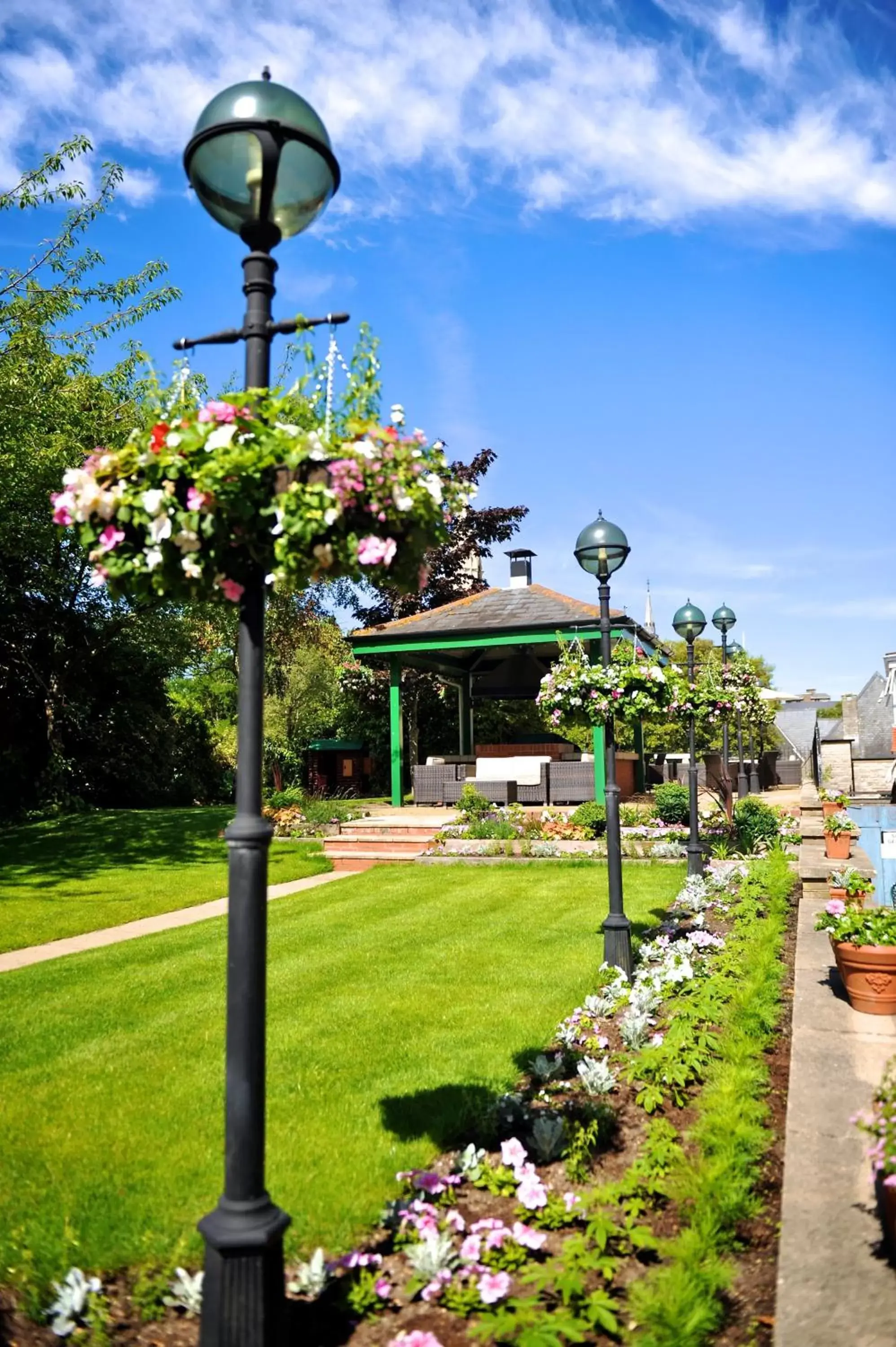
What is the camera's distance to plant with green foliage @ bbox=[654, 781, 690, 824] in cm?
1448

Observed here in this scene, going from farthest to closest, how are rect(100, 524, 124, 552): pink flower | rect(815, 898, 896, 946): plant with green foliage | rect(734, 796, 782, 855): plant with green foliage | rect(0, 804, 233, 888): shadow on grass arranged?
rect(734, 796, 782, 855): plant with green foliage < rect(0, 804, 233, 888): shadow on grass < rect(815, 898, 896, 946): plant with green foliage < rect(100, 524, 124, 552): pink flower

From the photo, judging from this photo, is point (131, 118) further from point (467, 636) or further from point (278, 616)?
point (278, 616)

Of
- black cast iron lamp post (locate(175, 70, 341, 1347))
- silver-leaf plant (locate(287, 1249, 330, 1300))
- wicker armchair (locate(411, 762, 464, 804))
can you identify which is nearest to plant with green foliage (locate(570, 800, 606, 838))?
wicker armchair (locate(411, 762, 464, 804))

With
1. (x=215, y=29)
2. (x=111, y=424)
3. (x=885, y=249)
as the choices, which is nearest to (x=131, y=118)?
(x=215, y=29)

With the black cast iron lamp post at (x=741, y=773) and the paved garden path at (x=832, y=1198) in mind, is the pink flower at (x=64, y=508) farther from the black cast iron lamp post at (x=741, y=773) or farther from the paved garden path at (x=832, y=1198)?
the black cast iron lamp post at (x=741, y=773)

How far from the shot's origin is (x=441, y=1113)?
4.06m

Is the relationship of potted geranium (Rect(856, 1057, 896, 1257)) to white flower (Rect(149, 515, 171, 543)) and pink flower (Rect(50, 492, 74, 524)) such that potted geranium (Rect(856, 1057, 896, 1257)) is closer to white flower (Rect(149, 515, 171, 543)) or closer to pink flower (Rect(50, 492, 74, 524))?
white flower (Rect(149, 515, 171, 543))

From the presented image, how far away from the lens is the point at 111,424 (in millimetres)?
15031

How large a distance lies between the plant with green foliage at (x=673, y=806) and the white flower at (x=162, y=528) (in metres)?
13.0

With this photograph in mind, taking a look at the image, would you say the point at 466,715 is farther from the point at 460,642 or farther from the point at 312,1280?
the point at 312,1280

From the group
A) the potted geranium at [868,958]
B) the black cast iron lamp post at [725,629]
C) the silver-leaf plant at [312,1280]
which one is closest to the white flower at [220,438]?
the silver-leaf plant at [312,1280]

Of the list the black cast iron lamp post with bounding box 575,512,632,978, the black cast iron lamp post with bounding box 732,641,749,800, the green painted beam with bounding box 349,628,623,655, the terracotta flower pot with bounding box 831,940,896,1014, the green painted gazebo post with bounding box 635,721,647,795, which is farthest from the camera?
the green painted gazebo post with bounding box 635,721,647,795

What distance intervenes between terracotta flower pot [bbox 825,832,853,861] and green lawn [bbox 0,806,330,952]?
7.04 metres

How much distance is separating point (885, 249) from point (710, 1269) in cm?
1041
